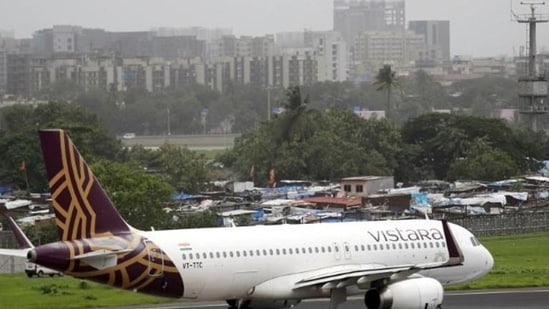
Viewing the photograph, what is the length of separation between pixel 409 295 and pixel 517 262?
2619 centimetres

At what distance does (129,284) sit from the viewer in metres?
46.8

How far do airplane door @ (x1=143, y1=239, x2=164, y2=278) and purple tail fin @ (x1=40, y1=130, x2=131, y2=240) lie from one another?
4.89 feet

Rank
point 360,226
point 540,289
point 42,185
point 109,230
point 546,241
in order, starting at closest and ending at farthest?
point 109,230 < point 360,226 < point 540,289 < point 546,241 < point 42,185

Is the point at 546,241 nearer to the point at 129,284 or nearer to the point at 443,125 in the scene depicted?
the point at 129,284

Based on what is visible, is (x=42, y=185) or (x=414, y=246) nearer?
(x=414, y=246)

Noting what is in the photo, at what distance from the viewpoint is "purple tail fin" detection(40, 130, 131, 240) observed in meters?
46.1

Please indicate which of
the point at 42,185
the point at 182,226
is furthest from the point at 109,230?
the point at 42,185

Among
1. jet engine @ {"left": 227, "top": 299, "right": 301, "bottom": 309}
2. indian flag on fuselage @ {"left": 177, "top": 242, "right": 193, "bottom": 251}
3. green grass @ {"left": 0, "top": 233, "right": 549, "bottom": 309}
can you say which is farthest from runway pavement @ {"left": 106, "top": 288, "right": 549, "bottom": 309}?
indian flag on fuselage @ {"left": 177, "top": 242, "right": 193, "bottom": 251}

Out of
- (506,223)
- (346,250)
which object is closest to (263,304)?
(346,250)

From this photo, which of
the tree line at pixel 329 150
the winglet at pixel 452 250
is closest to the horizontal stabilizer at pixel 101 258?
the winglet at pixel 452 250

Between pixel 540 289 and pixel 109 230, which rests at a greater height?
pixel 109 230

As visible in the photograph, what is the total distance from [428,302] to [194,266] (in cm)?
700

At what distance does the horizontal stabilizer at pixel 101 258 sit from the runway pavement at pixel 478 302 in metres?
8.32

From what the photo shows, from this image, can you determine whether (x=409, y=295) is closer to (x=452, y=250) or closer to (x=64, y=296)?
(x=452, y=250)
